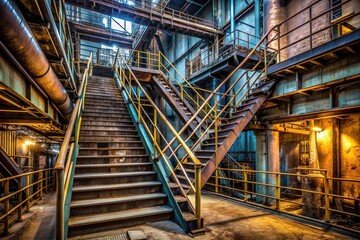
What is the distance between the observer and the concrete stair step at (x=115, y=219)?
12.6ft

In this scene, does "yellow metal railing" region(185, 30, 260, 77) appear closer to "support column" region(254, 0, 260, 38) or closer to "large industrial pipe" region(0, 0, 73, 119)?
"support column" region(254, 0, 260, 38)

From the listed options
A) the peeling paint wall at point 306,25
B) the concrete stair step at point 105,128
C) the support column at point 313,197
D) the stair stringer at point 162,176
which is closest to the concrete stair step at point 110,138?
the stair stringer at point 162,176

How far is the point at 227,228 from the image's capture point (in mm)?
4531

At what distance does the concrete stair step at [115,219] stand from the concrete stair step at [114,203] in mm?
102

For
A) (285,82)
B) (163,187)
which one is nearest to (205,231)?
(163,187)

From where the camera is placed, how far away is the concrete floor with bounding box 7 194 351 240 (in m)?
4.01

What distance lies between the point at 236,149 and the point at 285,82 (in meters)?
7.11

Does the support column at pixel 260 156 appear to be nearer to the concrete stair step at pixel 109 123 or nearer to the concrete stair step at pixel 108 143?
the concrete stair step at pixel 108 143

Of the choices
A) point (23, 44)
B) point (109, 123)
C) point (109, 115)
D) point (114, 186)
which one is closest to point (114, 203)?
point (114, 186)

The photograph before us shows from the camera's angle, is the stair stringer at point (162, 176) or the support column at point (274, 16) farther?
the support column at point (274, 16)

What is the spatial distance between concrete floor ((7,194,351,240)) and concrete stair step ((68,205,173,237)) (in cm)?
12

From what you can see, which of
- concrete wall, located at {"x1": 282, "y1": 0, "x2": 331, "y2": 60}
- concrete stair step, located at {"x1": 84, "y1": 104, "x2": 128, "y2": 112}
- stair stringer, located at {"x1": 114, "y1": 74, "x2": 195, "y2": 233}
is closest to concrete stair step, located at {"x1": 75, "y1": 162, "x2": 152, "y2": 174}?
stair stringer, located at {"x1": 114, "y1": 74, "x2": 195, "y2": 233}

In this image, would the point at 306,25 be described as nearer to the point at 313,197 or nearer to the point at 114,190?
the point at 313,197

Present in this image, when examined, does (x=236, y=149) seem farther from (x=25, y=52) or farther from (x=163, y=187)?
(x=25, y=52)
